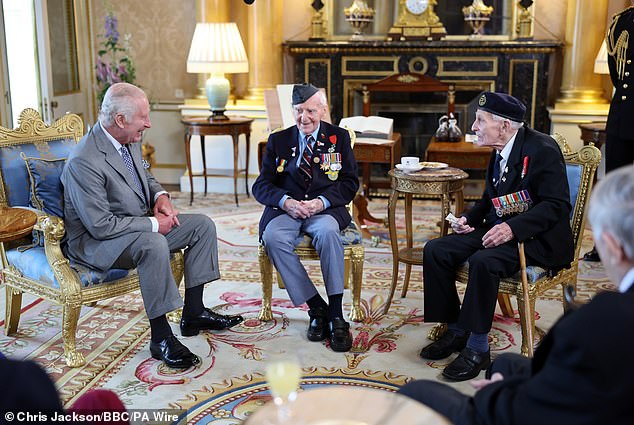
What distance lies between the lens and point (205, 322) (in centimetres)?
382

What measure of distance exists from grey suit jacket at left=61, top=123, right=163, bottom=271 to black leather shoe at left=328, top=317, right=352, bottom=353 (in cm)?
106

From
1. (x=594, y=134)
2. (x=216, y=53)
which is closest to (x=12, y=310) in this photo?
(x=216, y=53)

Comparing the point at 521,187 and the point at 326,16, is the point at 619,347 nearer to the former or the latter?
the point at 521,187

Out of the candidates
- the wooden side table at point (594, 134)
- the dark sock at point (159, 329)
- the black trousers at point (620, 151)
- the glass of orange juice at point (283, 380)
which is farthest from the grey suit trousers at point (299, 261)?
the wooden side table at point (594, 134)

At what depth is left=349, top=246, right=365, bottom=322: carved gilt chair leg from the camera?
12.7ft

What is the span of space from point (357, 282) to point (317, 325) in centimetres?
35

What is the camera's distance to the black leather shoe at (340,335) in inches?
141

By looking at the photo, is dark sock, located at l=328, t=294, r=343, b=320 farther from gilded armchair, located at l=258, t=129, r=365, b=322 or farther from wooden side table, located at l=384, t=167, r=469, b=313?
wooden side table, located at l=384, t=167, r=469, b=313

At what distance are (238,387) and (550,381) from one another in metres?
1.85

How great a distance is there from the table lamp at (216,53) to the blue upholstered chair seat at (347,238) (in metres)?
3.24

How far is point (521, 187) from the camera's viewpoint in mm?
3395

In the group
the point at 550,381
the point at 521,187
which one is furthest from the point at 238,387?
the point at 550,381

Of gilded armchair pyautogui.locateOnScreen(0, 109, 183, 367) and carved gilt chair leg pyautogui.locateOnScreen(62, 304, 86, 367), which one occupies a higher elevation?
gilded armchair pyautogui.locateOnScreen(0, 109, 183, 367)

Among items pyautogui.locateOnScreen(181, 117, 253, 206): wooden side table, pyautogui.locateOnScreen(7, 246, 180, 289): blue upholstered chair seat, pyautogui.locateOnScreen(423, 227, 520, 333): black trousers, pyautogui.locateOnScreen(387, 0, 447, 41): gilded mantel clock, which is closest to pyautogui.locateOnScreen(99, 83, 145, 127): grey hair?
pyautogui.locateOnScreen(7, 246, 180, 289): blue upholstered chair seat
